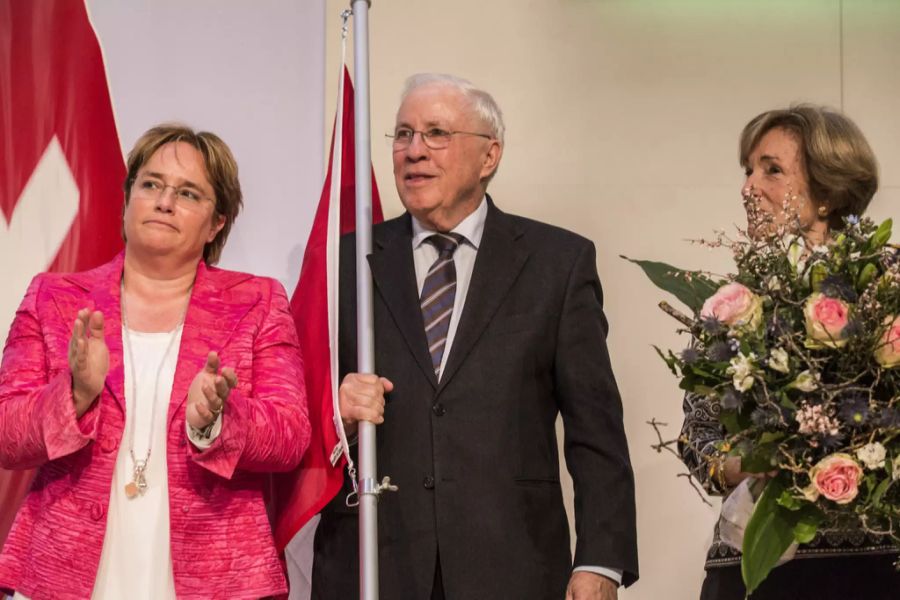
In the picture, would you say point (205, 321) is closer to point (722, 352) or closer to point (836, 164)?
point (722, 352)

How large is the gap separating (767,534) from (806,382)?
0.96ft

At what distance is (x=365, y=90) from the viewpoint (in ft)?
10.2

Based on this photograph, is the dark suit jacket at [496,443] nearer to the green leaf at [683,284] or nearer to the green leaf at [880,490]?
the green leaf at [683,284]

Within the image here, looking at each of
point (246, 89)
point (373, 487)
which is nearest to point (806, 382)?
point (373, 487)

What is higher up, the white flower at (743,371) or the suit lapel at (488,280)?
the suit lapel at (488,280)

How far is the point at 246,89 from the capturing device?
12.1ft

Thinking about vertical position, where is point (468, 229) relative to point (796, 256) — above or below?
above

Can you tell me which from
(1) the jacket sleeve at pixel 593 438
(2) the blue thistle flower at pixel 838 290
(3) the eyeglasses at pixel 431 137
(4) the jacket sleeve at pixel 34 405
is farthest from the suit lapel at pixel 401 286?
(2) the blue thistle flower at pixel 838 290

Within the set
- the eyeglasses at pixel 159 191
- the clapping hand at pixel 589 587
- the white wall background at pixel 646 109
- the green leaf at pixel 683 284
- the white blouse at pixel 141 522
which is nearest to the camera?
the green leaf at pixel 683 284

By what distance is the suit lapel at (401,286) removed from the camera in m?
2.99

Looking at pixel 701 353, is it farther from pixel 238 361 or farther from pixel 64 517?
pixel 64 517

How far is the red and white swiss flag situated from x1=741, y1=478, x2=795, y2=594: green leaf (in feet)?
6.19

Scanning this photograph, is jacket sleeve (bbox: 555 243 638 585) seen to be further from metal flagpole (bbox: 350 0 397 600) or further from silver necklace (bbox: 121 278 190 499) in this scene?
silver necklace (bbox: 121 278 190 499)

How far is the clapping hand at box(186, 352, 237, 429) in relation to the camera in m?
2.63
